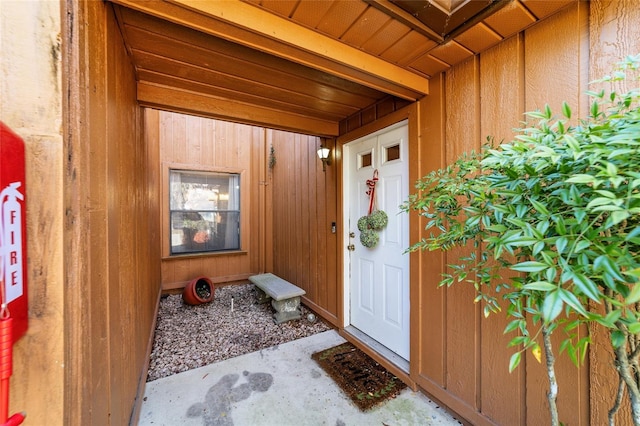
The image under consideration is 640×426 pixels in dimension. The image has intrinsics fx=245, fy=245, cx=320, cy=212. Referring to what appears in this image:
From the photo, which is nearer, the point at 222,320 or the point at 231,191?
the point at 222,320

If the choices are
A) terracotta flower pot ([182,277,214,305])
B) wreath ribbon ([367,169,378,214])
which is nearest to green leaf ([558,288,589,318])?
wreath ribbon ([367,169,378,214])

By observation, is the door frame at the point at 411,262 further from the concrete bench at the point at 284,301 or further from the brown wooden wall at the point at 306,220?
the concrete bench at the point at 284,301

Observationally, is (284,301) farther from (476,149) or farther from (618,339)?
(618,339)

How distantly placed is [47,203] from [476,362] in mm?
2307

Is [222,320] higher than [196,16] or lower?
lower

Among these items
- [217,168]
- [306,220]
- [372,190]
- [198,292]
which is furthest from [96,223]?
[217,168]

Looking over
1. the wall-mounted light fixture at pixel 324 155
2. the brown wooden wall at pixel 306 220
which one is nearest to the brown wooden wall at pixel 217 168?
the brown wooden wall at pixel 306 220

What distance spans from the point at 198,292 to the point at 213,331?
1348mm

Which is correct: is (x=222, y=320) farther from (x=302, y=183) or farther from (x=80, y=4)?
(x=80, y=4)

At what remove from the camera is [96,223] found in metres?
0.99

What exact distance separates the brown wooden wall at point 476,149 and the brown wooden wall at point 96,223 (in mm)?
1979

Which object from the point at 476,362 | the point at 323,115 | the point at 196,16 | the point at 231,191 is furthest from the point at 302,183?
the point at 476,362

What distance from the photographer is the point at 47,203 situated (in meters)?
0.71

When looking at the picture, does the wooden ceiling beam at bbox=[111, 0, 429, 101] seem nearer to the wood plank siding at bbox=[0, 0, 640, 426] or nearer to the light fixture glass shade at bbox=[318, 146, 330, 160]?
the wood plank siding at bbox=[0, 0, 640, 426]
